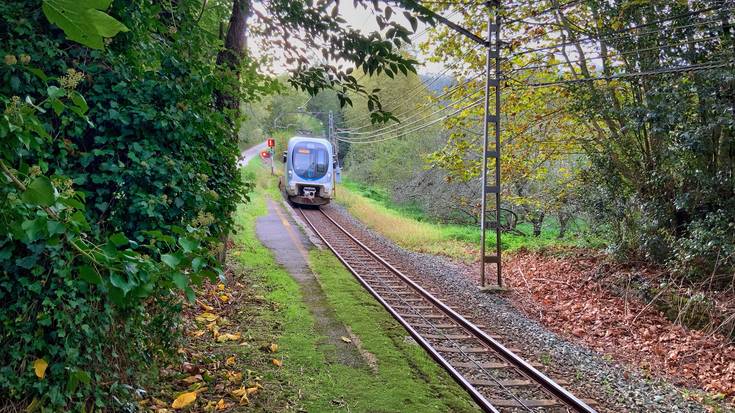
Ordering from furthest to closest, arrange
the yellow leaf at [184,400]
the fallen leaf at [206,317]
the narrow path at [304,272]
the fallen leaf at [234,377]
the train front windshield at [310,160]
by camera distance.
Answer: the train front windshield at [310,160], the fallen leaf at [206,317], the narrow path at [304,272], the fallen leaf at [234,377], the yellow leaf at [184,400]

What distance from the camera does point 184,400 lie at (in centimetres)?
374

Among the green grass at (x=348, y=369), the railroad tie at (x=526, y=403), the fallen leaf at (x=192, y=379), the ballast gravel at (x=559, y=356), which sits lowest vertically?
the ballast gravel at (x=559, y=356)

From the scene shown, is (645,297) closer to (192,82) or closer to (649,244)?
(649,244)

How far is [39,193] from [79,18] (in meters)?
0.55

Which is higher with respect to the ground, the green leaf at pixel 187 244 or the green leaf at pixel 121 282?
the green leaf at pixel 187 244

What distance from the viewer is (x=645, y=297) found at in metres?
9.25

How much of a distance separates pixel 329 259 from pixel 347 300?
389 centimetres

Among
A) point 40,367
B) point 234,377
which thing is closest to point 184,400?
point 234,377

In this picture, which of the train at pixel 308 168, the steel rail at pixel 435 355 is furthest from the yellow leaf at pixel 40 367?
the train at pixel 308 168

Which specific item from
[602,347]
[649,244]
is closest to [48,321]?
[602,347]

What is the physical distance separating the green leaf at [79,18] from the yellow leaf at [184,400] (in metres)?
3.49

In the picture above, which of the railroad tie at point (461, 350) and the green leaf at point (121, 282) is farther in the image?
the railroad tie at point (461, 350)

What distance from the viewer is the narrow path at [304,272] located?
5.75 m

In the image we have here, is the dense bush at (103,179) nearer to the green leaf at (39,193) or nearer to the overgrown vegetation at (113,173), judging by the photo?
the overgrown vegetation at (113,173)
